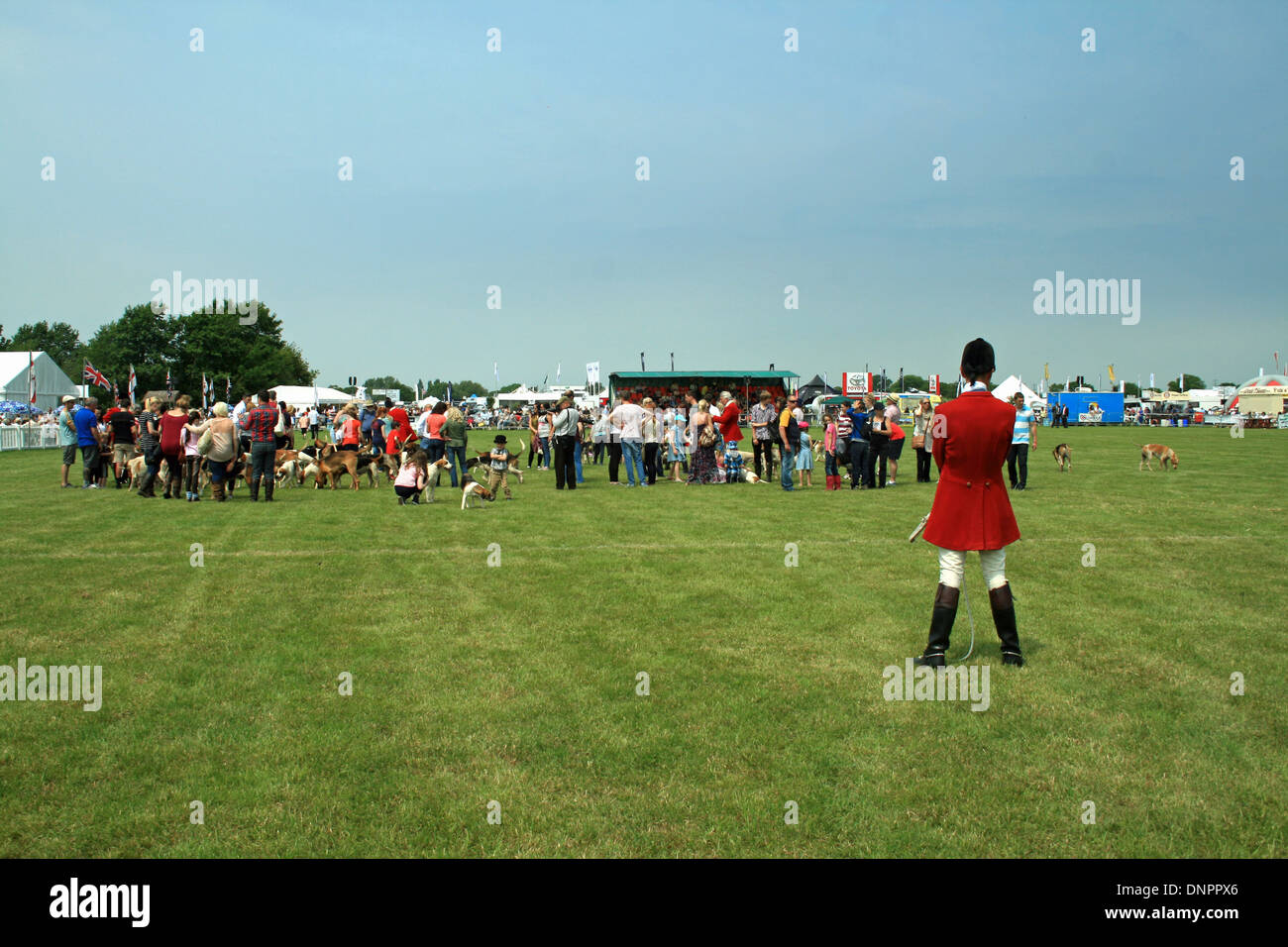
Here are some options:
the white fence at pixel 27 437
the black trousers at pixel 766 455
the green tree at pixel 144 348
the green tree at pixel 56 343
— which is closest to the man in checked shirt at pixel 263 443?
the black trousers at pixel 766 455

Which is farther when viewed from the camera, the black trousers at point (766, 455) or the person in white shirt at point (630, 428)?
the black trousers at point (766, 455)

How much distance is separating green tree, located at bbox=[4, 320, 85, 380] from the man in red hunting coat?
169580 millimetres

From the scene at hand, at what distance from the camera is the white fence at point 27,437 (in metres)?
39.0

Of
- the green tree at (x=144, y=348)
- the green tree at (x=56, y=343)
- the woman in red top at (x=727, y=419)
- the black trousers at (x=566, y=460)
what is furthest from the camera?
the green tree at (x=56, y=343)

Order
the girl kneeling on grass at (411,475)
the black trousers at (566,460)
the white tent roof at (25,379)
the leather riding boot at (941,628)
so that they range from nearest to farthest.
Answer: the leather riding boot at (941,628) → the girl kneeling on grass at (411,475) → the black trousers at (566,460) → the white tent roof at (25,379)

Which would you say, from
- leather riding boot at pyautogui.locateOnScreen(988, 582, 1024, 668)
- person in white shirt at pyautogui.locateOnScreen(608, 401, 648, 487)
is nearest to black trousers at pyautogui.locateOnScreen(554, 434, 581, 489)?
person in white shirt at pyautogui.locateOnScreen(608, 401, 648, 487)

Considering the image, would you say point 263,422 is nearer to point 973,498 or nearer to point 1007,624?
point 973,498

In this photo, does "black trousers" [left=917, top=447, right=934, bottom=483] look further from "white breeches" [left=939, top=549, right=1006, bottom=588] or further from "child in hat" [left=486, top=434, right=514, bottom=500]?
"white breeches" [left=939, top=549, right=1006, bottom=588]

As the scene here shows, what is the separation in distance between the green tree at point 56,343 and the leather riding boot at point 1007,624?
557ft

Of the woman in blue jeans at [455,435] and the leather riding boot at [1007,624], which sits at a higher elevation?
the woman in blue jeans at [455,435]

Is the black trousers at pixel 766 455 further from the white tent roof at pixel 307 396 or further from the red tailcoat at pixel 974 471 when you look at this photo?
the white tent roof at pixel 307 396

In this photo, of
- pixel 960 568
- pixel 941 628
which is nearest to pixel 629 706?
pixel 941 628
